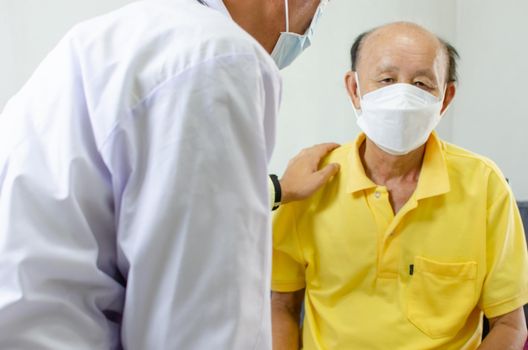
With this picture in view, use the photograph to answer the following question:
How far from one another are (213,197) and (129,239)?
4.1 inches

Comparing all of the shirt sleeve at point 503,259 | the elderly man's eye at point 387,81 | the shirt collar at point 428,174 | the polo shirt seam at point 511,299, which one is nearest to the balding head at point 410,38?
the elderly man's eye at point 387,81

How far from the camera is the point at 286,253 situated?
4.31 feet

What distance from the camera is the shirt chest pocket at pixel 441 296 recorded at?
1.16m

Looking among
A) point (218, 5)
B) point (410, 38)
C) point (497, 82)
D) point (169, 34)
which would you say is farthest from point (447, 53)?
point (497, 82)

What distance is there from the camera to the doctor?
0.51 meters

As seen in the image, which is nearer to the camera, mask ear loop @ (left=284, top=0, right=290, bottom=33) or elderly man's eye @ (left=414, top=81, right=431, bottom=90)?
mask ear loop @ (left=284, top=0, right=290, bottom=33)

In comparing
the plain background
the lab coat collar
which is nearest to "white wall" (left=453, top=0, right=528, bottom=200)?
the plain background

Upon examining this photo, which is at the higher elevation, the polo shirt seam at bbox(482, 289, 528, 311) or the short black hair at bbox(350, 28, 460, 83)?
the short black hair at bbox(350, 28, 460, 83)

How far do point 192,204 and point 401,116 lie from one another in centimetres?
82

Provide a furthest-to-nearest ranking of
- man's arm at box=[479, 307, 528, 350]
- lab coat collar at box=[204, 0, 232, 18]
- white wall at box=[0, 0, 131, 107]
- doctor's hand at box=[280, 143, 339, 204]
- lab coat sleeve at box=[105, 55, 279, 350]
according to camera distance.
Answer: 1. white wall at box=[0, 0, 131, 107]
2. doctor's hand at box=[280, 143, 339, 204]
3. man's arm at box=[479, 307, 528, 350]
4. lab coat collar at box=[204, 0, 232, 18]
5. lab coat sleeve at box=[105, 55, 279, 350]

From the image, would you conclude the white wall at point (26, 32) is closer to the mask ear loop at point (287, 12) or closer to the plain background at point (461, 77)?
the plain background at point (461, 77)

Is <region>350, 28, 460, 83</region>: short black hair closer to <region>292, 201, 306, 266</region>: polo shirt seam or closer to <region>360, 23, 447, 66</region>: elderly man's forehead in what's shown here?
<region>360, 23, 447, 66</region>: elderly man's forehead

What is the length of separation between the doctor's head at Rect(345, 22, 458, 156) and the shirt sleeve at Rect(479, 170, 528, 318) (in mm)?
237

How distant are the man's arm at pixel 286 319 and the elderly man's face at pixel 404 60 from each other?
1.97ft
